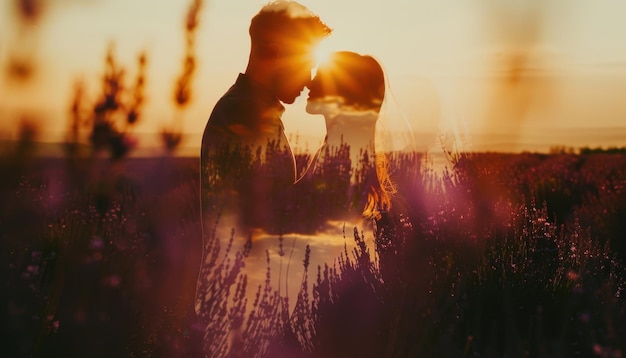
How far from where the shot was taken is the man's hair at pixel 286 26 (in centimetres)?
337

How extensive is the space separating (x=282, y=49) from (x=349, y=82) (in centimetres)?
38

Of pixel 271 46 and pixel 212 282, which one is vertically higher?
pixel 271 46

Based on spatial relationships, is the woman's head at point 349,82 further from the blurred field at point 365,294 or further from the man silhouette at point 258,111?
the blurred field at point 365,294

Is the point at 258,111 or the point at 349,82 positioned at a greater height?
the point at 349,82

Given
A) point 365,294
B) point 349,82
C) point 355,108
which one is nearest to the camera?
point 349,82

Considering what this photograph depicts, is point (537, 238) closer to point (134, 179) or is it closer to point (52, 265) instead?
point (52, 265)

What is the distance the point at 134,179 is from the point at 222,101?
9.23 meters

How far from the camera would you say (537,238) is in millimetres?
4809

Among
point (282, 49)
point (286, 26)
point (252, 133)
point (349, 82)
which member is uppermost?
point (286, 26)

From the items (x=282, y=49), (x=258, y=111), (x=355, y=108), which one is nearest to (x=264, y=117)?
(x=258, y=111)

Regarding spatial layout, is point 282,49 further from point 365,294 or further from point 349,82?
point 365,294

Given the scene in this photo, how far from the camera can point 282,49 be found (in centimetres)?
335

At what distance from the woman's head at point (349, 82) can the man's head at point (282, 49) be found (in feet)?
0.38

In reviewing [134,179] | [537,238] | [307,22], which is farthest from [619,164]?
[307,22]
